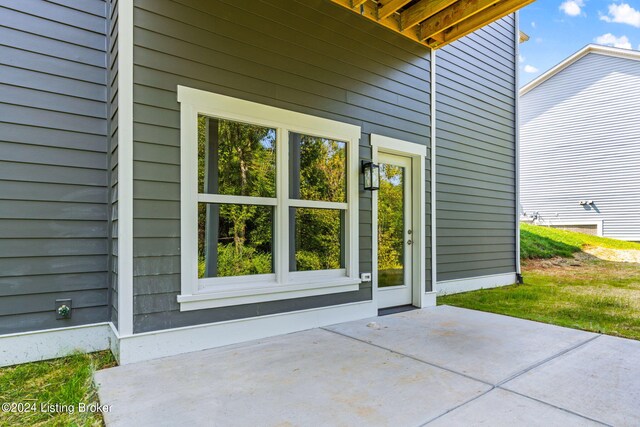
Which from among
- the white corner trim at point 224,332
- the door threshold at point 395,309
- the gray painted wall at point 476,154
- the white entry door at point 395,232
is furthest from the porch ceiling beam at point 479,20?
the white corner trim at point 224,332

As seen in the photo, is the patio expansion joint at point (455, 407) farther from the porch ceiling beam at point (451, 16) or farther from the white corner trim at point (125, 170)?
the porch ceiling beam at point (451, 16)

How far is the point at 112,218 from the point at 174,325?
3.31 feet

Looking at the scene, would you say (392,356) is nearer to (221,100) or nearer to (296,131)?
(296,131)

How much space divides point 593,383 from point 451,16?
12.7 ft

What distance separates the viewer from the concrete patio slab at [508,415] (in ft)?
6.07

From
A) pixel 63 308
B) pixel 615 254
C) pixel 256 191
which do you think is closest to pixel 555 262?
pixel 615 254

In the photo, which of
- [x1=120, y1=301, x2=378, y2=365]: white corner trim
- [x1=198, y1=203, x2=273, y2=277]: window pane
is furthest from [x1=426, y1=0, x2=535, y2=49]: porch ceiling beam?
[x1=120, y1=301, x2=378, y2=365]: white corner trim

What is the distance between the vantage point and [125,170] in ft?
8.73

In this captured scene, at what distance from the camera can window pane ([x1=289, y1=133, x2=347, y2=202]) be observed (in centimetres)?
357

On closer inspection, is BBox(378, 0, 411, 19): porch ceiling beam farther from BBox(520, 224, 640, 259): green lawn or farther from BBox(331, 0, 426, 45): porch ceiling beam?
BBox(520, 224, 640, 259): green lawn

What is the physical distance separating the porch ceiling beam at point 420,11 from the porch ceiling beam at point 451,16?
0.20 meters

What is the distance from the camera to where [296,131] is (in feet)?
11.6

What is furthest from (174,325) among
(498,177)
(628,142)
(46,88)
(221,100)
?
(628,142)

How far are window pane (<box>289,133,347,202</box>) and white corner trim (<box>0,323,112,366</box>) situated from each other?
204 cm
